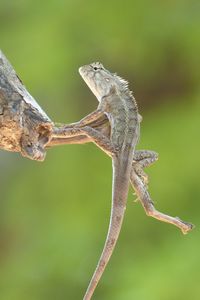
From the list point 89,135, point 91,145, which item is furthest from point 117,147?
point 91,145

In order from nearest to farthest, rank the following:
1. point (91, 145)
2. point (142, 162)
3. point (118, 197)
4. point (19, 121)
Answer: point (19, 121)
point (118, 197)
point (142, 162)
point (91, 145)

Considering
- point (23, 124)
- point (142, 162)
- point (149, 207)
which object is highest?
point (23, 124)

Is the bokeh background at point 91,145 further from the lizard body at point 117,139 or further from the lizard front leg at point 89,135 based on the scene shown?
the lizard front leg at point 89,135

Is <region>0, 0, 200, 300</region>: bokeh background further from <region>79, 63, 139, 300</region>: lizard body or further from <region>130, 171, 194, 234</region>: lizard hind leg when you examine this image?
<region>130, 171, 194, 234</region>: lizard hind leg

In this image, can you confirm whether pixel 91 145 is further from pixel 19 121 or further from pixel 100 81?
pixel 19 121

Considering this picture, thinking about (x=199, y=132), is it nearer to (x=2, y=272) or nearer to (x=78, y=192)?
(x=78, y=192)

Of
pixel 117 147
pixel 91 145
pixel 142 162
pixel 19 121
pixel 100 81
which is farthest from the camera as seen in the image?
pixel 91 145

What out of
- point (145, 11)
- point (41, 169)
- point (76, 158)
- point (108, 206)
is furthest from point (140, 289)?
point (145, 11)

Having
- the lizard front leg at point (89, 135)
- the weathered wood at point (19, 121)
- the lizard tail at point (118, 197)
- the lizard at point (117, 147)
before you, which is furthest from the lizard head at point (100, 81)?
the weathered wood at point (19, 121)
